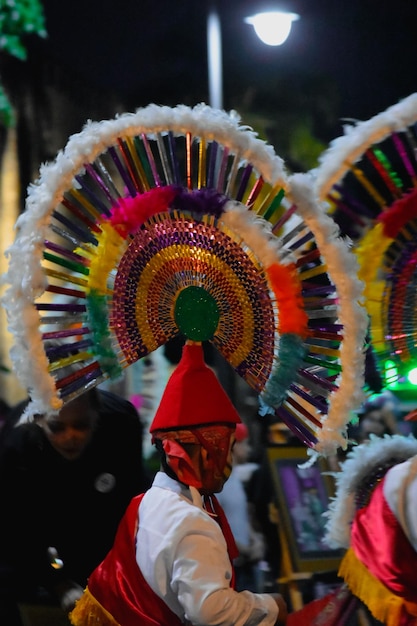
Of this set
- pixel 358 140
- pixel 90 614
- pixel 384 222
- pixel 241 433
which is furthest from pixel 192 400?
pixel 241 433

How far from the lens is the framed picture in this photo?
480cm

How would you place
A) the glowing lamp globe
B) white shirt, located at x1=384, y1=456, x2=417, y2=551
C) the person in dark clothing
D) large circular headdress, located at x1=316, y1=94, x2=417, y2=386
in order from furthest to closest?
the glowing lamp globe
the person in dark clothing
large circular headdress, located at x1=316, y1=94, x2=417, y2=386
white shirt, located at x1=384, y1=456, x2=417, y2=551

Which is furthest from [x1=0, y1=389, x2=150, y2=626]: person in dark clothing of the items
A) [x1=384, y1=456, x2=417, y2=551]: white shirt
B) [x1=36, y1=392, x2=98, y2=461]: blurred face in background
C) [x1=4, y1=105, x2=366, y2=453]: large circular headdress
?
[x1=384, y1=456, x2=417, y2=551]: white shirt

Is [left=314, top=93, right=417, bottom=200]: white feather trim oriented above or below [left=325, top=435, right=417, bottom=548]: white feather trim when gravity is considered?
above

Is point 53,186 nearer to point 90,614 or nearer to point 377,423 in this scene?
point 90,614

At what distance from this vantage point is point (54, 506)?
11.1 ft

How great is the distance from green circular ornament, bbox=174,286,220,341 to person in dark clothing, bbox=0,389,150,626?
2.57 ft

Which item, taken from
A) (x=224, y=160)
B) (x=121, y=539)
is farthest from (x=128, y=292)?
(x=121, y=539)

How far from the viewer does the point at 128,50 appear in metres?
9.42

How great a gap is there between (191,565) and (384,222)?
54.2 inches

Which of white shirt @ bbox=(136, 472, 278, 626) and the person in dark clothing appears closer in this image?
white shirt @ bbox=(136, 472, 278, 626)

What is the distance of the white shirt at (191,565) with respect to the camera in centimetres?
233

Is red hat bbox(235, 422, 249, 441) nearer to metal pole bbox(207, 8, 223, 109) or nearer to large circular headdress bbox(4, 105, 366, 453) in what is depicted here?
large circular headdress bbox(4, 105, 366, 453)

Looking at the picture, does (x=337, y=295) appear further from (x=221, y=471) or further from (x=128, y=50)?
(x=128, y=50)
